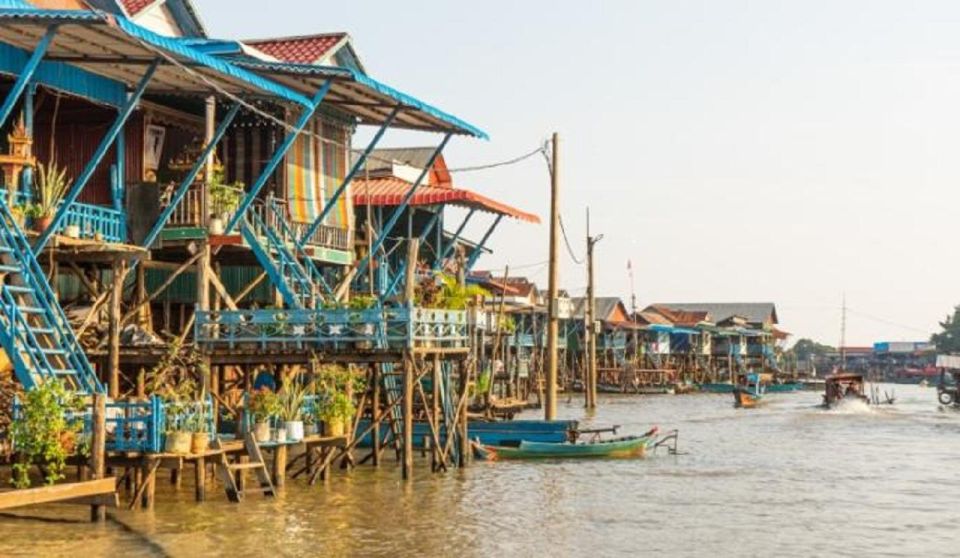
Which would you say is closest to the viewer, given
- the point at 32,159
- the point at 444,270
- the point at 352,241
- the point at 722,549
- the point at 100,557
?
the point at 100,557

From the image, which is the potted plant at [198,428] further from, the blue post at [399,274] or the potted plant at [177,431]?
the blue post at [399,274]

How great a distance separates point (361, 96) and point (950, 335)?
124516 millimetres

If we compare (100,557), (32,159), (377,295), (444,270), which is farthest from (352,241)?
(100,557)

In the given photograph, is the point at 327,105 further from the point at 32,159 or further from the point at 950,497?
the point at 950,497

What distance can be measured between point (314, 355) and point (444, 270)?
16693mm

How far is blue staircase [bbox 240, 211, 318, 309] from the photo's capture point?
27875mm

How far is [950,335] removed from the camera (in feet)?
467

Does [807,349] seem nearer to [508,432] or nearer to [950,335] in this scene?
[950,335]

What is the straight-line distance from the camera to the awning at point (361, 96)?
26.8 metres

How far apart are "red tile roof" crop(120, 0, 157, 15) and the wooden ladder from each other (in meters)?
12.0

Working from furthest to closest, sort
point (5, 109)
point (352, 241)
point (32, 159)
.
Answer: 1. point (352, 241)
2. point (32, 159)
3. point (5, 109)

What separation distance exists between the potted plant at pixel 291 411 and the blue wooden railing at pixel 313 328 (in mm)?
1073

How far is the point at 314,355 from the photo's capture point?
25109 millimetres

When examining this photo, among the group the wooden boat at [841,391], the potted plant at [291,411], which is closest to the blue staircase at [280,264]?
the potted plant at [291,411]
